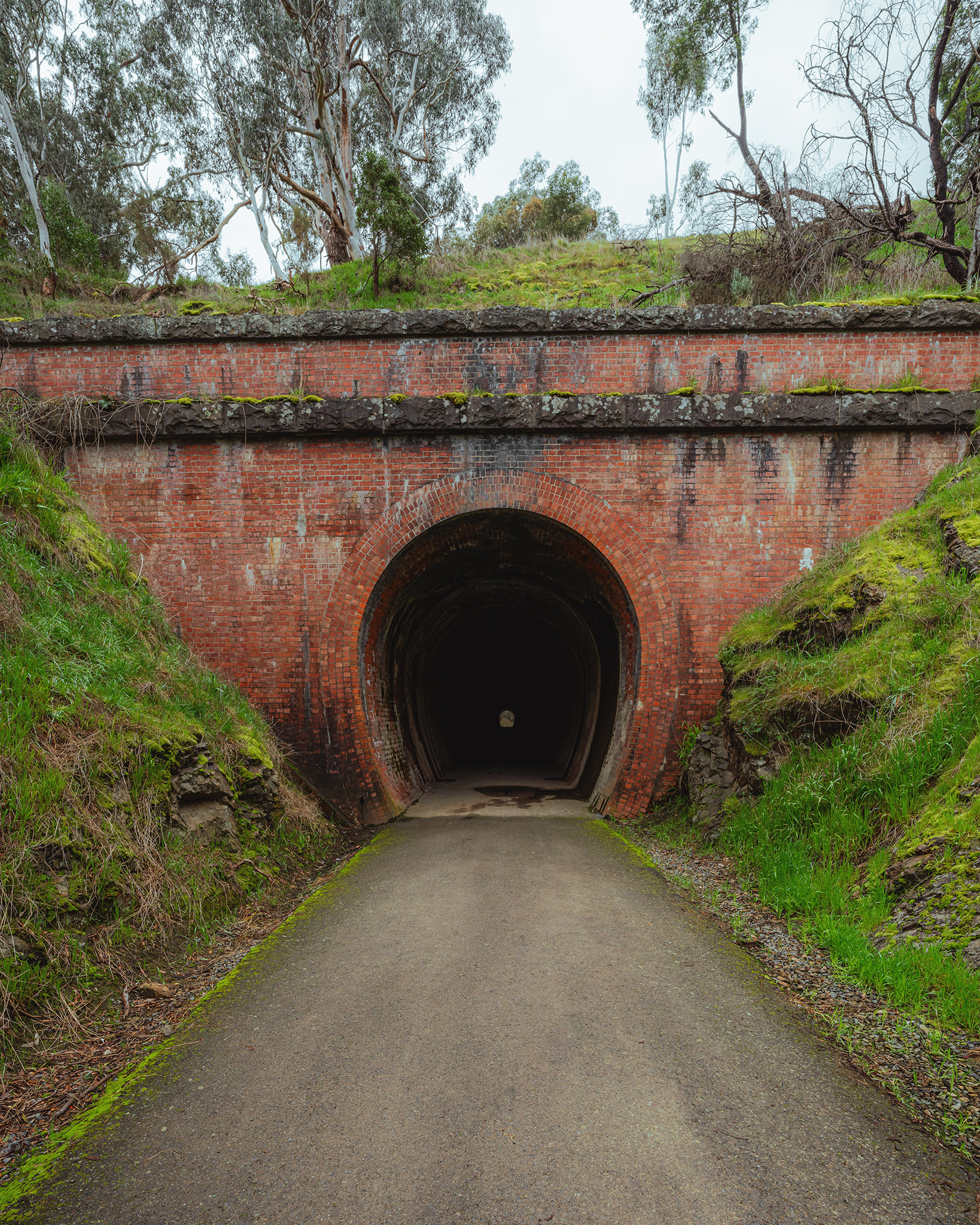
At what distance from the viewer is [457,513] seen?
25.8ft

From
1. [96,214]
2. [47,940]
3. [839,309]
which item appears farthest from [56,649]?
[96,214]

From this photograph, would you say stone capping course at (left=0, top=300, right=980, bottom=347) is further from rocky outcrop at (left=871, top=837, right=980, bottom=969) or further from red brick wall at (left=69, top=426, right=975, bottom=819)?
rocky outcrop at (left=871, top=837, right=980, bottom=969)

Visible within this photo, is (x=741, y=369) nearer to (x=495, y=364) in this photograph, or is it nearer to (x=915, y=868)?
(x=495, y=364)

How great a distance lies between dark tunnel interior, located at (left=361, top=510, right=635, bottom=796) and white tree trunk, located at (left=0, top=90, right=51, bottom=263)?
701 inches

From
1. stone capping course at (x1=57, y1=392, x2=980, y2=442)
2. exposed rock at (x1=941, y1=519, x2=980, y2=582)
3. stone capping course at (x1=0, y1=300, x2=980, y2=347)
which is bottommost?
exposed rock at (x1=941, y1=519, x2=980, y2=582)

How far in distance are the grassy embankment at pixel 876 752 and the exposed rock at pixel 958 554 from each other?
0.05m

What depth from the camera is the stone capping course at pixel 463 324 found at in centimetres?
781

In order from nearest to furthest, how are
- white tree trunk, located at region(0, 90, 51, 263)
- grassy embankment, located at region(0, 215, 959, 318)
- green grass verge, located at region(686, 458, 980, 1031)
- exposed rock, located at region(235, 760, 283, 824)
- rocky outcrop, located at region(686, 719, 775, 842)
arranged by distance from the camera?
1. green grass verge, located at region(686, 458, 980, 1031)
2. exposed rock, located at region(235, 760, 283, 824)
3. rocky outcrop, located at region(686, 719, 775, 842)
4. grassy embankment, located at region(0, 215, 959, 318)
5. white tree trunk, located at region(0, 90, 51, 263)

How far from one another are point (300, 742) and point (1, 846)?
4.28 meters

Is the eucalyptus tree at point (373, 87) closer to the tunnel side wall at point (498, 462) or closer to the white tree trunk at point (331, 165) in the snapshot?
the white tree trunk at point (331, 165)

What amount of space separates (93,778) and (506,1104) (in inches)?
125

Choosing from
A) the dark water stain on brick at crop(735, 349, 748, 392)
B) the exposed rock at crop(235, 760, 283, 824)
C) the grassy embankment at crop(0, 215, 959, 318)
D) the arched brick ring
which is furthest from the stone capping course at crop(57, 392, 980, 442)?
the grassy embankment at crop(0, 215, 959, 318)

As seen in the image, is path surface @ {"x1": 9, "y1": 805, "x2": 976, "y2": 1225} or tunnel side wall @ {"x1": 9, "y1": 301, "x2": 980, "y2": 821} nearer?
path surface @ {"x1": 9, "y1": 805, "x2": 976, "y2": 1225}

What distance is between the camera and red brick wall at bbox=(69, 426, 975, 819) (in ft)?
25.4
